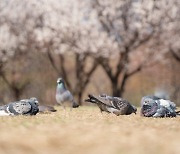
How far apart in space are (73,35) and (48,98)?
1034 cm

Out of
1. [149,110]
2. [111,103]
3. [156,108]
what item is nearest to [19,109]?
[111,103]

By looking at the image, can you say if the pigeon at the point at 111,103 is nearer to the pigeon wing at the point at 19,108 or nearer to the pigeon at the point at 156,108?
the pigeon at the point at 156,108

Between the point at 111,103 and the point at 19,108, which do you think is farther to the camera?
the point at 111,103

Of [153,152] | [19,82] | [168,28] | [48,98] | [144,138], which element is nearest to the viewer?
[153,152]

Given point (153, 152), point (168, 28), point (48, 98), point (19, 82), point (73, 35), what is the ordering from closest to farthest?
1. point (153, 152)
2. point (168, 28)
3. point (73, 35)
4. point (19, 82)
5. point (48, 98)

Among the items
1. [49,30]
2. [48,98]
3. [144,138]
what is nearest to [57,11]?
[49,30]

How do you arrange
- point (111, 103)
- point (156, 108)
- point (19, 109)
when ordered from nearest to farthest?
point (19, 109), point (156, 108), point (111, 103)

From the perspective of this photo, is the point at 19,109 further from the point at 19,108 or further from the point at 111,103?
the point at 111,103

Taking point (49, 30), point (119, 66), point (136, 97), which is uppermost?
point (49, 30)

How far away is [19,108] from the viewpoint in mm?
11922

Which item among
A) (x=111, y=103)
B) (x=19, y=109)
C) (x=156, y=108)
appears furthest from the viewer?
(x=111, y=103)

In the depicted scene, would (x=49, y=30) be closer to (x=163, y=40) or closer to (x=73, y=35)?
(x=73, y=35)

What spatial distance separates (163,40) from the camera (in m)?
30.8

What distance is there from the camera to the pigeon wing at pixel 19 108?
1189cm
